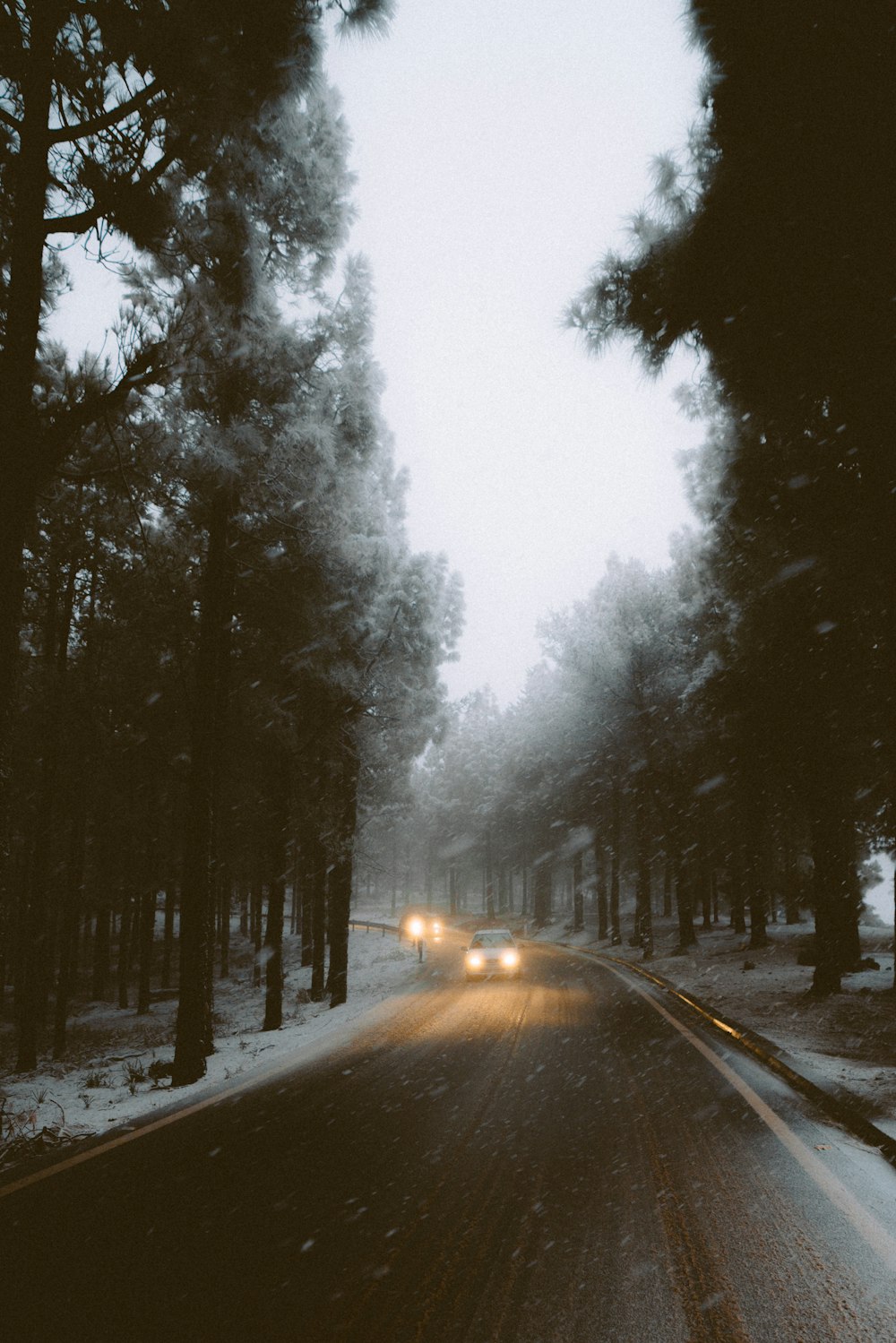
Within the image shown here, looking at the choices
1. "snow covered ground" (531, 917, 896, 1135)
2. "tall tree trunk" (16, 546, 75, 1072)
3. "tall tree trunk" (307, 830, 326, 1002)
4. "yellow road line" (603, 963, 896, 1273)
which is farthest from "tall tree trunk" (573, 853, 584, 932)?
"yellow road line" (603, 963, 896, 1273)

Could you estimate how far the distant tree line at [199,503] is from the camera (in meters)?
6.05

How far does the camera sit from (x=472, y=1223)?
161 inches

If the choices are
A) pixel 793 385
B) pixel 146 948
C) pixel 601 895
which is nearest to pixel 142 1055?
pixel 146 948

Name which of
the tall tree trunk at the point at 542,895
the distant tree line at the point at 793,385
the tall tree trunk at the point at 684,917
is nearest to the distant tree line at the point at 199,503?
the distant tree line at the point at 793,385

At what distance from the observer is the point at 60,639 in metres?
17.8

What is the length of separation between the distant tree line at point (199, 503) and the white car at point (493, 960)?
445 centimetres

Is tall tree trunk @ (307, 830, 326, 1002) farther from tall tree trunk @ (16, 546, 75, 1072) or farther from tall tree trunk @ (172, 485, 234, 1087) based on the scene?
tall tree trunk @ (172, 485, 234, 1087)

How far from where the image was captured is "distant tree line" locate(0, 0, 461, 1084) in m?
6.05

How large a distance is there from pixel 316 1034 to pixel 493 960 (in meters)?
8.98

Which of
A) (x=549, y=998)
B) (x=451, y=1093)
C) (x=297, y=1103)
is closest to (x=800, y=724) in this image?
(x=549, y=998)

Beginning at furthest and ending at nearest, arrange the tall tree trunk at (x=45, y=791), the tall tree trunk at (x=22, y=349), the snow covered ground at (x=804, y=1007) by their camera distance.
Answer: the tall tree trunk at (x=45, y=791), the snow covered ground at (x=804, y=1007), the tall tree trunk at (x=22, y=349)

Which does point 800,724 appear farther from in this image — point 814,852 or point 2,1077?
point 2,1077

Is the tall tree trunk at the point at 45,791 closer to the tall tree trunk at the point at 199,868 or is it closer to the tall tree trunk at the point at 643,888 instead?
the tall tree trunk at the point at 199,868

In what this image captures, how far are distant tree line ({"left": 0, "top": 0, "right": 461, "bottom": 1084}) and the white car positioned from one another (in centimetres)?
445
